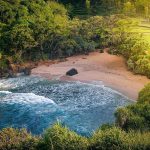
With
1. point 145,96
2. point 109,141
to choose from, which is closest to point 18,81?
point 145,96

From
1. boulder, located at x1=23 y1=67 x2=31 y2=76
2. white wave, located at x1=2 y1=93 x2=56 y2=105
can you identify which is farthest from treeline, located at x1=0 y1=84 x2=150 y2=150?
boulder, located at x1=23 y1=67 x2=31 y2=76

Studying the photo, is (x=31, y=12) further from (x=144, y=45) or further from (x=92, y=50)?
(x=144, y=45)

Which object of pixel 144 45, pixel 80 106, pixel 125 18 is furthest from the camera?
pixel 125 18

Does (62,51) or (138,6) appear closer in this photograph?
(62,51)

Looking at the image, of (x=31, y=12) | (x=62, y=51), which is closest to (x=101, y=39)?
(x=62, y=51)

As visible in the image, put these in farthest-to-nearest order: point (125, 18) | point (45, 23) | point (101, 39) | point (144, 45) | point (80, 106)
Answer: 1. point (125, 18)
2. point (101, 39)
3. point (45, 23)
4. point (144, 45)
5. point (80, 106)
